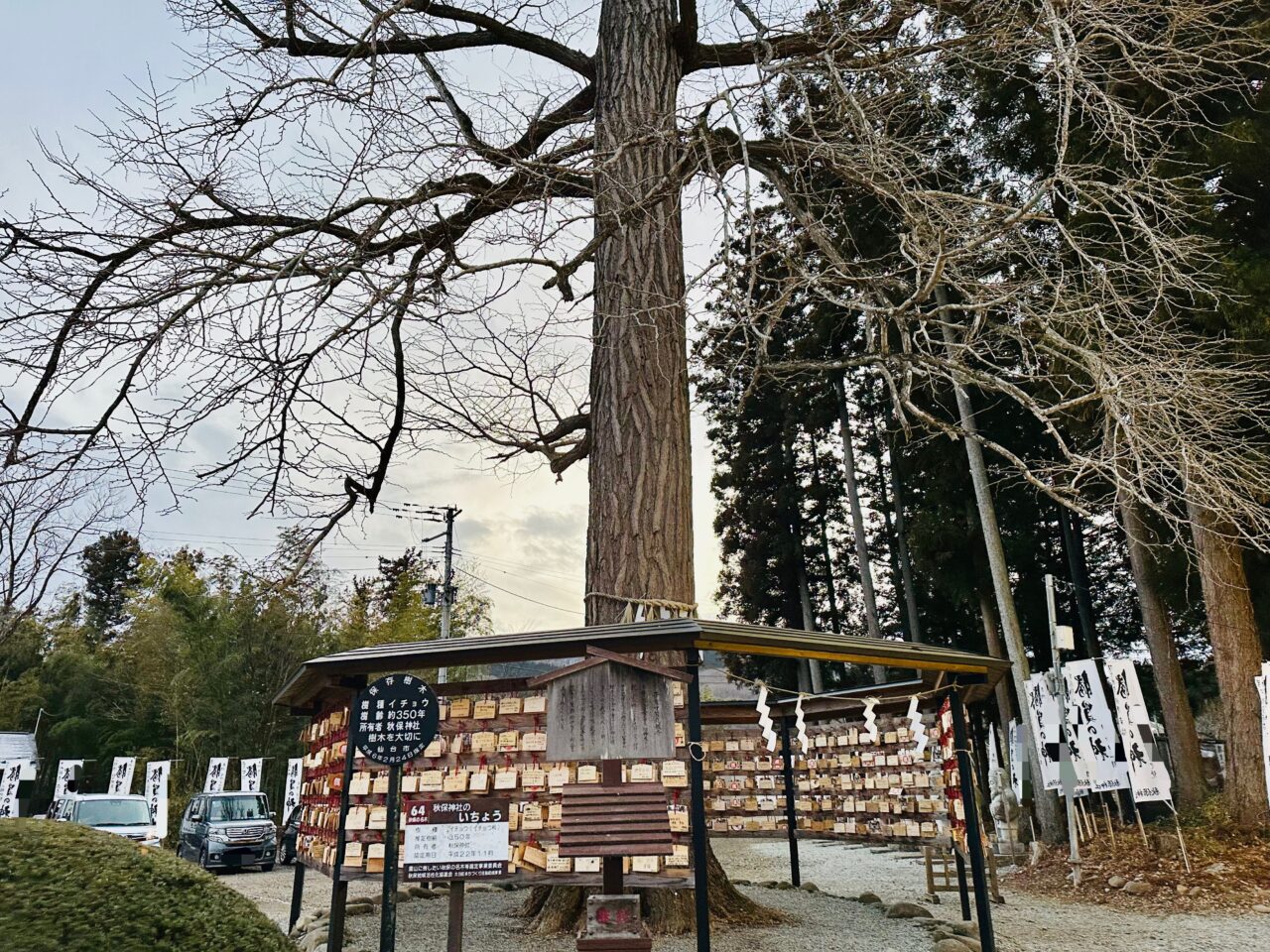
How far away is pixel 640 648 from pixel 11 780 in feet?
66.8

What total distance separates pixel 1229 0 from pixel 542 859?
784cm

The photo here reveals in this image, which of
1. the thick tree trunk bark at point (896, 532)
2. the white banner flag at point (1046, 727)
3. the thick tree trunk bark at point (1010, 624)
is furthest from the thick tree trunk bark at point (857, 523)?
the white banner flag at point (1046, 727)

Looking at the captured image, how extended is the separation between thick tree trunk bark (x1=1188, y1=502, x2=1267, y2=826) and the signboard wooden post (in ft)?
27.5

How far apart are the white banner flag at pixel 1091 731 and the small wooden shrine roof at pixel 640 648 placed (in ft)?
19.2

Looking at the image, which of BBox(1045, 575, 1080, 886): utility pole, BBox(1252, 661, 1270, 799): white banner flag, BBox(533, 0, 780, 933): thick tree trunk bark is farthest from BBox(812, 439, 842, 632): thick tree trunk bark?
BBox(533, 0, 780, 933): thick tree trunk bark

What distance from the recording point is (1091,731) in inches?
404

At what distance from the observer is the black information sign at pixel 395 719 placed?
4734 millimetres

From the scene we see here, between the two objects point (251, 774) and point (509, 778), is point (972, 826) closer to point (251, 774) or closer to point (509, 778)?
point (509, 778)

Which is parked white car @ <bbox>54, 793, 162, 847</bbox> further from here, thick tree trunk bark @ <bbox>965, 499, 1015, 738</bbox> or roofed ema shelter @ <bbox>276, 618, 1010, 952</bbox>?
thick tree trunk bark @ <bbox>965, 499, 1015, 738</bbox>

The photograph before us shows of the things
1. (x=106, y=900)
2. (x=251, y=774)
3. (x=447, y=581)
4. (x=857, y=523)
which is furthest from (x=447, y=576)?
(x=106, y=900)

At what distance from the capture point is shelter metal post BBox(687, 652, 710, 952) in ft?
14.2

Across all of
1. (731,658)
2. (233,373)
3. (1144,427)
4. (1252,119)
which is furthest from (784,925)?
(731,658)

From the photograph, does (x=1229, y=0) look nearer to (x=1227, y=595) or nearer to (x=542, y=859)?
(x=1227, y=595)

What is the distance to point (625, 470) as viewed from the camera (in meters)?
6.61
